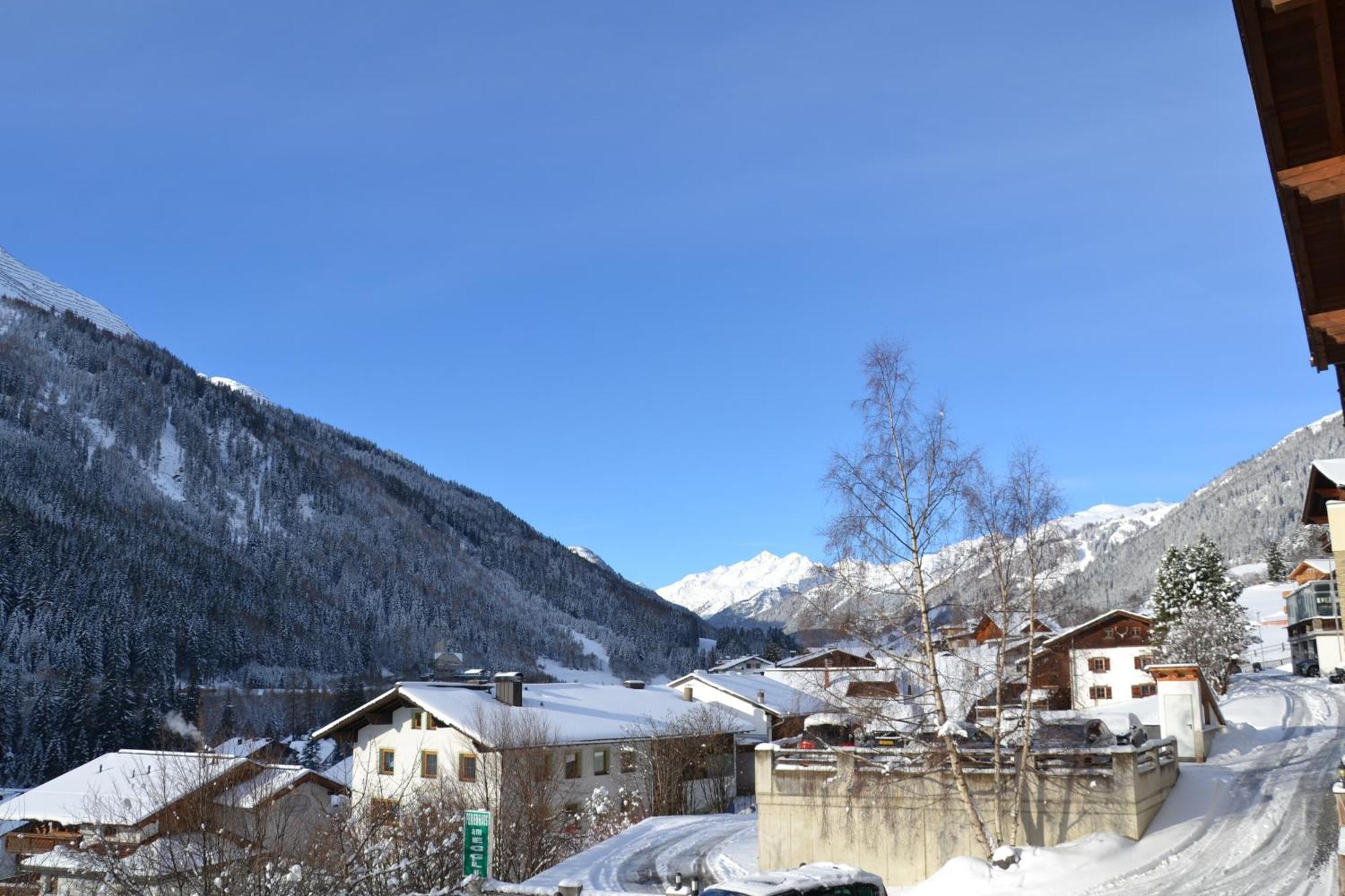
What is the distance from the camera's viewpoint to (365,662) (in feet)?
584

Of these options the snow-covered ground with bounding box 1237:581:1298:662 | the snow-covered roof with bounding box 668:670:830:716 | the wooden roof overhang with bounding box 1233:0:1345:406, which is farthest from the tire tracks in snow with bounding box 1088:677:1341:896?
the snow-covered ground with bounding box 1237:581:1298:662

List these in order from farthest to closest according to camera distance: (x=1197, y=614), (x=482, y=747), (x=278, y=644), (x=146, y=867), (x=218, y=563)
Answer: (x=218, y=563) < (x=278, y=644) < (x=1197, y=614) < (x=482, y=747) < (x=146, y=867)

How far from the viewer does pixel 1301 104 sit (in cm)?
638

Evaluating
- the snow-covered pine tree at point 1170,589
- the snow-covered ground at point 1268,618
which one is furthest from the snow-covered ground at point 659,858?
the snow-covered ground at point 1268,618

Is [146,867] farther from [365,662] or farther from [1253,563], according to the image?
[1253,563]

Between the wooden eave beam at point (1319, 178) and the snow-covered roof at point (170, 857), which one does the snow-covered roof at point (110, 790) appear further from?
the wooden eave beam at point (1319, 178)

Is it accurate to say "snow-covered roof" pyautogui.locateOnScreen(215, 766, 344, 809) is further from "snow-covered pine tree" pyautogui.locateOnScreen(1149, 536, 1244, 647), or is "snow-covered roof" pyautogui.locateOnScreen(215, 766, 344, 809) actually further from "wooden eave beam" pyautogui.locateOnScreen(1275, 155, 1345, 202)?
"snow-covered pine tree" pyautogui.locateOnScreen(1149, 536, 1244, 647)

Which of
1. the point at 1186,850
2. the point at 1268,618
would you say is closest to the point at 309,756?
the point at 1186,850

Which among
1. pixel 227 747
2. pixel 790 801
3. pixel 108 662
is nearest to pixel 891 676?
pixel 790 801

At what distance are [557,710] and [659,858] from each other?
71.5 ft

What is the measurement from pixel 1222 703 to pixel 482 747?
104 feet

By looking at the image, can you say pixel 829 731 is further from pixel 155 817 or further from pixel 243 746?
pixel 243 746

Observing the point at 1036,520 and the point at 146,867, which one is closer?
the point at 146,867

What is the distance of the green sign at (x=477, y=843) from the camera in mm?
18047
